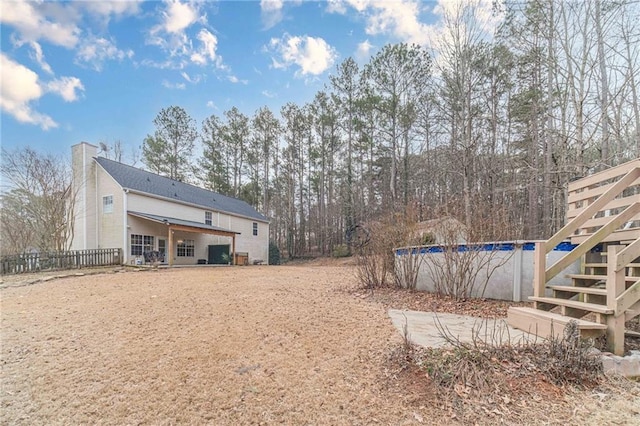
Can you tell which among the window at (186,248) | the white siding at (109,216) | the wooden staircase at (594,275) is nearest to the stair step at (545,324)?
the wooden staircase at (594,275)

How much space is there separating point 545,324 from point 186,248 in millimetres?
18119

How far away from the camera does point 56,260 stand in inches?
460

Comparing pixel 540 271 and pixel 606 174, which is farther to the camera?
pixel 606 174

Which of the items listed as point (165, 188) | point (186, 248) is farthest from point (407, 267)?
point (165, 188)

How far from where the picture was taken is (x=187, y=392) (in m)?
2.61

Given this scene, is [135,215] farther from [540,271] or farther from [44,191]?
[540,271]

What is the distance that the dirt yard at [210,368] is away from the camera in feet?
7.70

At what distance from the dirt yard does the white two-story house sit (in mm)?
9970

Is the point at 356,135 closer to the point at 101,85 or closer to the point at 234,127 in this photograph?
the point at 234,127

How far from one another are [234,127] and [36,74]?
62.3ft

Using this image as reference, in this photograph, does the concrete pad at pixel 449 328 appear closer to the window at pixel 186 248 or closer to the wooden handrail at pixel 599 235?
the wooden handrail at pixel 599 235

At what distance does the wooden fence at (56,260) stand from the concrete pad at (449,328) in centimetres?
1355

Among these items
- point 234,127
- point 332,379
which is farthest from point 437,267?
point 234,127

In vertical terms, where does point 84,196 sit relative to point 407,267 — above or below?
above
